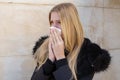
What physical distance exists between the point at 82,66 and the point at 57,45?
17 centimetres

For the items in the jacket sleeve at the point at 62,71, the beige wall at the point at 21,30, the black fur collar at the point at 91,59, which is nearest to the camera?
the jacket sleeve at the point at 62,71

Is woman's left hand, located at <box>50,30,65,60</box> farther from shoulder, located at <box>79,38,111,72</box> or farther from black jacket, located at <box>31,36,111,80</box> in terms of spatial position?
shoulder, located at <box>79,38,111,72</box>

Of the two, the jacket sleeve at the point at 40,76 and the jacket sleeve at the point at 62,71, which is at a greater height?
the jacket sleeve at the point at 62,71

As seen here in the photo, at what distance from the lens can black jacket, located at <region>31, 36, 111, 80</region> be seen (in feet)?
3.57

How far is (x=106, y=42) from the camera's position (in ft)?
6.03

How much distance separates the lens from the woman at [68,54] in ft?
3.64

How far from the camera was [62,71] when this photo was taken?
3.55ft

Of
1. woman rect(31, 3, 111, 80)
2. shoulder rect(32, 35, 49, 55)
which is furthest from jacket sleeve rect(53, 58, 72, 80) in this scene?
shoulder rect(32, 35, 49, 55)

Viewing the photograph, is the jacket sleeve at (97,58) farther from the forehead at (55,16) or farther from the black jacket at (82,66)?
the forehead at (55,16)

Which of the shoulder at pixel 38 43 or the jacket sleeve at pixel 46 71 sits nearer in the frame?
the jacket sleeve at pixel 46 71

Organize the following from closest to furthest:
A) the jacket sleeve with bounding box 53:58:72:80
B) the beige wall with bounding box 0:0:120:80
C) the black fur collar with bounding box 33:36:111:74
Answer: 1. the jacket sleeve with bounding box 53:58:72:80
2. the black fur collar with bounding box 33:36:111:74
3. the beige wall with bounding box 0:0:120:80

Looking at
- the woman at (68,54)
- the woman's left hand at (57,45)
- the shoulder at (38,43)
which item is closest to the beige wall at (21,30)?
the shoulder at (38,43)

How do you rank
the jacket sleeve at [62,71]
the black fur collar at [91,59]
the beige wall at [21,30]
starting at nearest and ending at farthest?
the jacket sleeve at [62,71], the black fur collar at [91,59], the beige wall at [21,30]

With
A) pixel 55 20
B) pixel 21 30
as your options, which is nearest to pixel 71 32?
pixel 55 20
